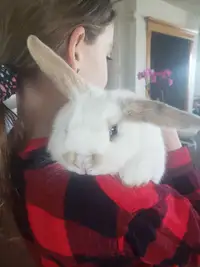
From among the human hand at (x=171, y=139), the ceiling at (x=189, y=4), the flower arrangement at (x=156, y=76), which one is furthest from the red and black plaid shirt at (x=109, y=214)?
A: the ceiling at (x=189, y=4)

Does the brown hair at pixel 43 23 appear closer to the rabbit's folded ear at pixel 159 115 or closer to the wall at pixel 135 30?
the wall at pixel 135 30

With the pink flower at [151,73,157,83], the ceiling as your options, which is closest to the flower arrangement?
the pink flower at [151,73,157,83]

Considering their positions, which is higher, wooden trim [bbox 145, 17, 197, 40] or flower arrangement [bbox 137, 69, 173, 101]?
wooden trim [bbox 145, 17, 197, 40]

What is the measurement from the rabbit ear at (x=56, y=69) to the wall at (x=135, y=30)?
67 mm

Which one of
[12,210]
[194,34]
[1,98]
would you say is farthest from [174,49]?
[12,210]

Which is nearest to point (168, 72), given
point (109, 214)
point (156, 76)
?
point (156, 76)

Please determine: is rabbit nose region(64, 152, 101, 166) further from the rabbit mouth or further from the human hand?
the human hand

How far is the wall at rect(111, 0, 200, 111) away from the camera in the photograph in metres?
0.72

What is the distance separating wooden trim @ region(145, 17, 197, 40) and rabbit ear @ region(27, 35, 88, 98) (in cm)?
15

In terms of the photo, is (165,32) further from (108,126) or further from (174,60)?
(108,126)

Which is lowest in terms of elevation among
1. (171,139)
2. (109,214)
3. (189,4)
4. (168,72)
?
(109,214)

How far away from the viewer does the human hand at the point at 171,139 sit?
0.70 metres

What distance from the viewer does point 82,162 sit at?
70 cm

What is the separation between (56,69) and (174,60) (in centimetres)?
19
